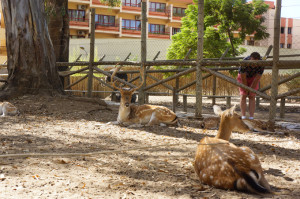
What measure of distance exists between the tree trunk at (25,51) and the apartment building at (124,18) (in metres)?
29.3

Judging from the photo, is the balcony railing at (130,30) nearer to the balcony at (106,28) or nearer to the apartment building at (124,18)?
the apartment building at (124,18)

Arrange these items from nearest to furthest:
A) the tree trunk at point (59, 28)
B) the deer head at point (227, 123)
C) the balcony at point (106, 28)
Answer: the deer head at point (227, 123), the tree trunk at point (59, 28), the balcony at point (106, 28)

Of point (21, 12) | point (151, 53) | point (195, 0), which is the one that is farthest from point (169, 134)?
point (151, 53)

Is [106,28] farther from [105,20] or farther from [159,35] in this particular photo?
[159,35]

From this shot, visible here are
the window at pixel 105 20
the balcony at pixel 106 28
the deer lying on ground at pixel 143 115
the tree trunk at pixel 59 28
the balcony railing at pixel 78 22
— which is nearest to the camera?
the deer lying on ground at pixel 143 115

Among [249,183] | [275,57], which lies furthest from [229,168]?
[275,57]

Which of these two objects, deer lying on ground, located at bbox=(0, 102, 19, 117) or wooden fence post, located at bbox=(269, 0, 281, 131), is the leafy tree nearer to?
wooden fence post, located at bbox=(269, 0, 281, 131)

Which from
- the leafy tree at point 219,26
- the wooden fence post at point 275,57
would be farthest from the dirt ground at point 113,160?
the leafy tree at point 219,26

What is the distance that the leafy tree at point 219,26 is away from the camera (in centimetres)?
1836

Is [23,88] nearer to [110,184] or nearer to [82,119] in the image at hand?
[82,119]

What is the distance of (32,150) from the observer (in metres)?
4.96

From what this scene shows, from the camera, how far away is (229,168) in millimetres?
3436

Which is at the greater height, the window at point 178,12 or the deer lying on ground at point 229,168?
the window at point 178,12

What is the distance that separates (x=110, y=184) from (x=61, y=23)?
1119 centimetres
